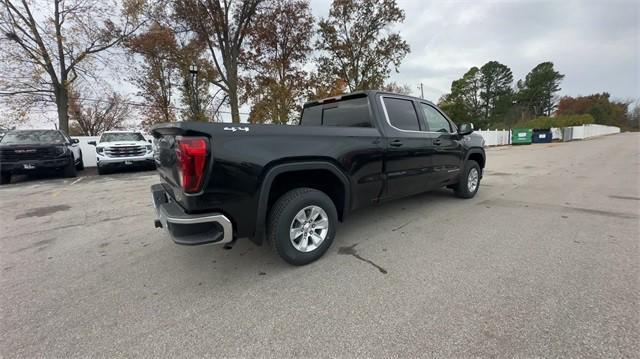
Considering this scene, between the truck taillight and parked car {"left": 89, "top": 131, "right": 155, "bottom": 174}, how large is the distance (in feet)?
31.7

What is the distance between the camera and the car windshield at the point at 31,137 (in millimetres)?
8328

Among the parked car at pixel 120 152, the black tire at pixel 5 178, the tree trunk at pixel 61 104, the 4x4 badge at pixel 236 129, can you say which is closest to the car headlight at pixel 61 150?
the parked car at pixel 120 152

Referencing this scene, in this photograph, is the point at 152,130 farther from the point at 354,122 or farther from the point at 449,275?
the point at 449,275

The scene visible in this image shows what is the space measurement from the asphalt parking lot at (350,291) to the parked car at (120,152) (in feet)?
19.5

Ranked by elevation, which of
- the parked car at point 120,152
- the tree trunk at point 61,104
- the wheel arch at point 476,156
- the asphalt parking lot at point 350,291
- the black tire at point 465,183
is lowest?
the asphalt parking lot at point 350,291

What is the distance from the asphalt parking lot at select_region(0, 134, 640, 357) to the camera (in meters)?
1.81

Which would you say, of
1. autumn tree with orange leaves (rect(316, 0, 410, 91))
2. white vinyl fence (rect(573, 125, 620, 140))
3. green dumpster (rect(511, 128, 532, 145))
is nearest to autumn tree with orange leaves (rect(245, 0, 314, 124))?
autumn tree with orange leaves (rect(316, 0, 410, 91))

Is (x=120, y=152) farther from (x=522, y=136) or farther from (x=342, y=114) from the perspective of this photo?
(x=522, y=136)

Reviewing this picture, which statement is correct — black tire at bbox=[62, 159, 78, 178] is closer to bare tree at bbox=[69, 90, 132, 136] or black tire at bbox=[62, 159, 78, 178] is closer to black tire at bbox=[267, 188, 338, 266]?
black tire at bbox=[267, 188, 338, 266]

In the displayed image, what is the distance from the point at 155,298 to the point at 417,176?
136 inches

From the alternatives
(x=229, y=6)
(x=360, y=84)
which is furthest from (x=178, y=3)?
(x=360, y=84)

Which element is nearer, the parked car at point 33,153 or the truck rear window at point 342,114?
the truck rear window at point 342,114

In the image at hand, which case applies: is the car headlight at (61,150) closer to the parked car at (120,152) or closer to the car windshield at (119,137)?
the parked car at (120,152)

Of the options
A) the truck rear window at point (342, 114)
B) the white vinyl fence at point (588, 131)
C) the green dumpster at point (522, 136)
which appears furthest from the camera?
the white vinyl fence at point (588, 131)
